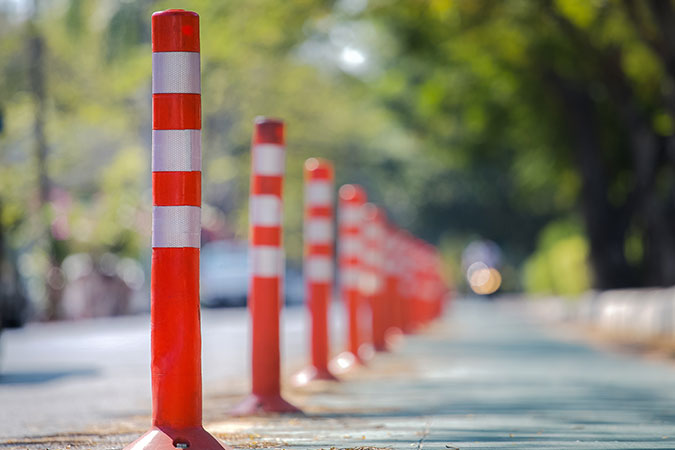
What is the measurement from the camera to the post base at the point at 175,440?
5.62 meters

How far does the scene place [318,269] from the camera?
11.4 meters

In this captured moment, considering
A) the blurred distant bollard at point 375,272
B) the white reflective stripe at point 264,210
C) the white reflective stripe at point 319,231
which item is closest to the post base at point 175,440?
the white reflective stripe at point 264,210

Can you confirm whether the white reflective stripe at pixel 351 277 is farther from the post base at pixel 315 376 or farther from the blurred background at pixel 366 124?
the blurred background at pixel 366 124

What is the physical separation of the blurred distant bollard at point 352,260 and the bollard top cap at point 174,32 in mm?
8243

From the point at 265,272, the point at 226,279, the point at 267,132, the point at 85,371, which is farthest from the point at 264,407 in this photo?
the point at 226,279

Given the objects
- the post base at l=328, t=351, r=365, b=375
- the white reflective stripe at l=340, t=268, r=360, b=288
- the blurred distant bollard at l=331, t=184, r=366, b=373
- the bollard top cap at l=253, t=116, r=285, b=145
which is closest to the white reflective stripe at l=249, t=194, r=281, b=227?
the bollard top cap at l=253, t=116, r=285, b=145

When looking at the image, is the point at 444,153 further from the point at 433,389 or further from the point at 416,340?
the point at 433,389

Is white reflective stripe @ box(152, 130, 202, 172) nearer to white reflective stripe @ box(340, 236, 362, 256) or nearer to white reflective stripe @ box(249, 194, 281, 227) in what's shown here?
white reflective stripe @ box(249, 194, 281, 227)

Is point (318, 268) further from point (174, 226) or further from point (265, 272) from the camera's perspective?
point (174, 226)

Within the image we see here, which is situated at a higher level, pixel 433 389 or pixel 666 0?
pixel 666 0

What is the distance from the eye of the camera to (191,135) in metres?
5.93

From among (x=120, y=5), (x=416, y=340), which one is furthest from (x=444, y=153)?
(x=416, y=340)

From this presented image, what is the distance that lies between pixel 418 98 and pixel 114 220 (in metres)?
9.04

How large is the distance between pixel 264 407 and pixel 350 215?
632 cm
